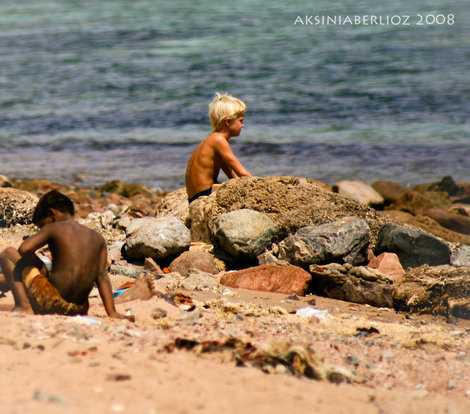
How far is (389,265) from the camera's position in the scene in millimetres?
6105

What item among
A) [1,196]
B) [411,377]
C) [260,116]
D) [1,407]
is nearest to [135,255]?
[1,196]

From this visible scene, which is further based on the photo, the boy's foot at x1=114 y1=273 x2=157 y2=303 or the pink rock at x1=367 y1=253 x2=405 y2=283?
the pink rock at x1=367 y1=253 x2=405 y2=283

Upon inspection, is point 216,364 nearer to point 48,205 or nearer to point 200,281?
point 48,205

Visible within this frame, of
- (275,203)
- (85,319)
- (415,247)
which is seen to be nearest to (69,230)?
(85,319)

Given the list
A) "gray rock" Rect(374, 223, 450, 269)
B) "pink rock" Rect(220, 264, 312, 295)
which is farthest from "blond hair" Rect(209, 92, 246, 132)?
"pink rock" Rect(220, 264, 312, 295)

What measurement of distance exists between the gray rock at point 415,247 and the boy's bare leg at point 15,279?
12.0 feet

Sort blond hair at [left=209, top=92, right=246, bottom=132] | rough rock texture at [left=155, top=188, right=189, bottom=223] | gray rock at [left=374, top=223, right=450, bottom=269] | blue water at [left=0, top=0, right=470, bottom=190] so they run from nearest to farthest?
gray rock at [left=374, top=223, right=450, bottom=269]
blond hair at [left=209, top=92, right=246, bottom=132]
rough rock texture at [left=155, top=188, right=189, bottom=223]
blue water at [left=0, top=0, right=470, bottom=190]

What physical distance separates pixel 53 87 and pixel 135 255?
17009 millimetres

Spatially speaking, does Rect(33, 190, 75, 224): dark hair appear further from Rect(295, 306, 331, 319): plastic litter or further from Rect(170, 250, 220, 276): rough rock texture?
Rect(170, 250, 220, 276): rough rock texture

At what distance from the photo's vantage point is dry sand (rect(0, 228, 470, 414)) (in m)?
2.61

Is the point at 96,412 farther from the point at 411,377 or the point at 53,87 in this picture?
the point at 53,87

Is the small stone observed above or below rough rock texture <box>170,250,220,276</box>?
above

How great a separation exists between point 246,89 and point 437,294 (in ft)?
48.6

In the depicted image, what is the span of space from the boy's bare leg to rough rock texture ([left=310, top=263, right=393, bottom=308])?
2.54 meters
